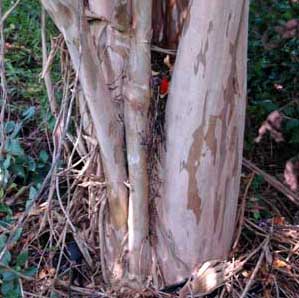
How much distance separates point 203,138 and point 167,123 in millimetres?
102

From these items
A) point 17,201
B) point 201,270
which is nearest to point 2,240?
point 17,201

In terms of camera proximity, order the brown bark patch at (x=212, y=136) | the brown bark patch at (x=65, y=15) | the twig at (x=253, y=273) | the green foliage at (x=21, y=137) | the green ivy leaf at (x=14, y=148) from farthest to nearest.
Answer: the green ivy leaf at (x=14, y=148) < the green foliage at (x=21, y=137) < the twig at (x=253, y=273) < the brown bark patch at (x=212, y=136) < the brown bark patch at (x=65, y=15)

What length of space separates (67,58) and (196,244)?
1.93 feet

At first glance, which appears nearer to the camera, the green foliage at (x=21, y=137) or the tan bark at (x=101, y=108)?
the tan bark at (x=101, y=108)

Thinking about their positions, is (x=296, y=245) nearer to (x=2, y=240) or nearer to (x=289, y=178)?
(x=289, y=178)

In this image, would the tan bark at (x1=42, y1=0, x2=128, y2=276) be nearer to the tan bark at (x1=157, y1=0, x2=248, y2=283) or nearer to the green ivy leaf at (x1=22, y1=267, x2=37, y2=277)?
the tan bark at (x1=157, y1=0, x2=248, y2=283)

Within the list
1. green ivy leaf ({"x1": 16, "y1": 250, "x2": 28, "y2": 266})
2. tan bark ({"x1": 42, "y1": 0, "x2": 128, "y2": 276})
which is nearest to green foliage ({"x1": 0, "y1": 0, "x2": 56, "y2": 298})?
green ivy leaf ({"x1": 16, "y1": 250, "x2": 28, "y2": 266})

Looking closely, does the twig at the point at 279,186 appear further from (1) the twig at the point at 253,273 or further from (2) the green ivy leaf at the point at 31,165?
(2) the green ivy leaf at the point at 31,165

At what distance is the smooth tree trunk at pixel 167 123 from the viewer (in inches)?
58.3

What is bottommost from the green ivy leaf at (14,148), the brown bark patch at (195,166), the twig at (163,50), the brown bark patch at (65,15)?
the green ivy leaf at (14,148)

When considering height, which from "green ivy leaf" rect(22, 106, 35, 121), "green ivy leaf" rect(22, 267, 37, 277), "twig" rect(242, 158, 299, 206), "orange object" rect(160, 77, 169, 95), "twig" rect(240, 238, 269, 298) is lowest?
"green ivy leaf" rect(22, 267, 37, 277)

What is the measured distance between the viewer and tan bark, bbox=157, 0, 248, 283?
4.89ft

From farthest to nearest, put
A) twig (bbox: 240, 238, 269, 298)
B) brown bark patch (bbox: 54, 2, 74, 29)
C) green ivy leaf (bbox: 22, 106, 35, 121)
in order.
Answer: green ivy leaf (bbox: 22, 106, 35, 121)
twig (bbox: 240, 238, 269, 298)
brown bark patch (bbox: 54, 2, 74, 29)

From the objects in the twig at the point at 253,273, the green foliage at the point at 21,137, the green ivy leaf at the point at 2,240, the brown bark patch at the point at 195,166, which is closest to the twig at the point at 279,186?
the twig at the point at 253,273
